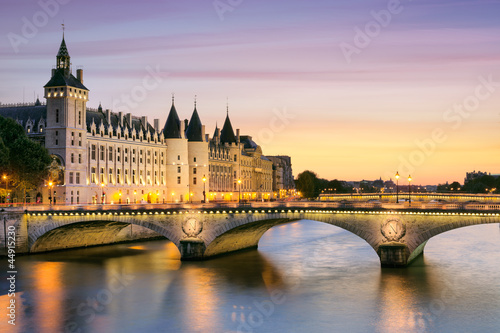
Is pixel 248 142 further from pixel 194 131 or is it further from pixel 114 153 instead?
pixel 114 153

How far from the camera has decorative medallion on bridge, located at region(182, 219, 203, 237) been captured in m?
65.7

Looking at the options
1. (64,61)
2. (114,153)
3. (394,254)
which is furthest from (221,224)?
(114,153)

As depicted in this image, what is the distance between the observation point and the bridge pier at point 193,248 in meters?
66.1

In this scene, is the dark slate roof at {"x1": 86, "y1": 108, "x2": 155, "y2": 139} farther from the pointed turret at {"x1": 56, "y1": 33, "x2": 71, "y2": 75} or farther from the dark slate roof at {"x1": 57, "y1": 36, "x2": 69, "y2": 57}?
the dark slate roof at {"x1": 57, "y1": 36, "x2": 69, "y2": 57}

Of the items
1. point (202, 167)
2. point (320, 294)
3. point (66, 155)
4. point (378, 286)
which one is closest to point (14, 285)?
point (320, 294)

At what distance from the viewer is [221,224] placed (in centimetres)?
6481

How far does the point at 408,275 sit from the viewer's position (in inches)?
2192

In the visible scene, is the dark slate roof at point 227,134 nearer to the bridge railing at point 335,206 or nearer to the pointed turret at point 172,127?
the pointed turret at point 172,127

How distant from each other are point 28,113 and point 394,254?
7088 cm

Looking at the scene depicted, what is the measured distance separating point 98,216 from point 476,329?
43.5 meters

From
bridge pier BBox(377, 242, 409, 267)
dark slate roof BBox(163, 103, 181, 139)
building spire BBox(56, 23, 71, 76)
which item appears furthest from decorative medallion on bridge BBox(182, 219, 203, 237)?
dark slate roof BBox(163, 103, 181, 139)

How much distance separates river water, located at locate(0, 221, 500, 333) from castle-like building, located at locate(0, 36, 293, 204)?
2389cm

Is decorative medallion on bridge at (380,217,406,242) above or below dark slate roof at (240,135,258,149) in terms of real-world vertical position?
below

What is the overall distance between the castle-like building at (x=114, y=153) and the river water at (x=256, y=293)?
23.9m
